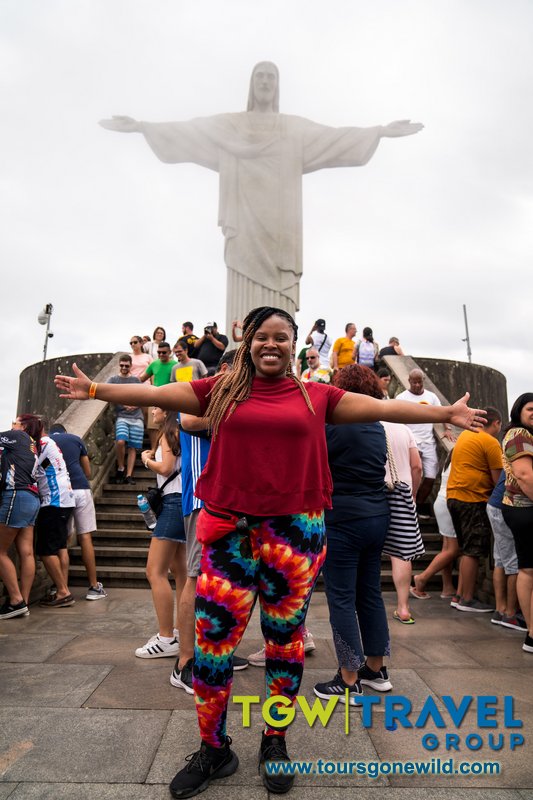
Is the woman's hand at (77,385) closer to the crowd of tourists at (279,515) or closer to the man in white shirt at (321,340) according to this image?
the crowd of tourists at (279,515)

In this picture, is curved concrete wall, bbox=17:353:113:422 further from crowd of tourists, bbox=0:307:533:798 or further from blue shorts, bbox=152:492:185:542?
blue shorts, bbox=152:492:185:542

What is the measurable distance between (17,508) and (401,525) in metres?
3.11

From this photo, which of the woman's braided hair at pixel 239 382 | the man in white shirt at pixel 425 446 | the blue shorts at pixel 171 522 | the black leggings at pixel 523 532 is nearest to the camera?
the woman's braided hair at pixel 239 382

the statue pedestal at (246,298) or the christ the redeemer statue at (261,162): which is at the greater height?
the christ the redeemer statue at (261,162)

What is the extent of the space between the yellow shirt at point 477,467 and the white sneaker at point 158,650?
9.52 feet

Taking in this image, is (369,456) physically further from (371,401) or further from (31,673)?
(31,673)

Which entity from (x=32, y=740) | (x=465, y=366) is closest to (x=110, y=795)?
(x=32, y=740)

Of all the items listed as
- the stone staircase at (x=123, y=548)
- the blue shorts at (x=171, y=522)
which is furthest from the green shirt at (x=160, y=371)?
the blue shorts at (x=171, y=522)

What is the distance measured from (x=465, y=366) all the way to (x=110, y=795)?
11.5 metres

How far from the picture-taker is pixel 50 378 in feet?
39.3

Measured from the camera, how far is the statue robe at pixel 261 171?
36.0 feet

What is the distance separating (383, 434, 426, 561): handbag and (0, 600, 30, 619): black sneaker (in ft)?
10.1

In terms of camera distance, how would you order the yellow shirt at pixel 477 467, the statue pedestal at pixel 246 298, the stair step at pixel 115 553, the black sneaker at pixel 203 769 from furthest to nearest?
1. the statue pedestal at pixel 246 298
2. the stair step at pixel 115 553
3. the yellow shirt at pixel 477 467
4. the black sneaker at pixel 203 769

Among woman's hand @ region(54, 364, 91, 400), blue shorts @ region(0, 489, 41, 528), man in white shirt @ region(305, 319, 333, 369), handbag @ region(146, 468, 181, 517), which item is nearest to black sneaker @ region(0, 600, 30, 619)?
blue shorts @ region(0, 489, 41, 528)
